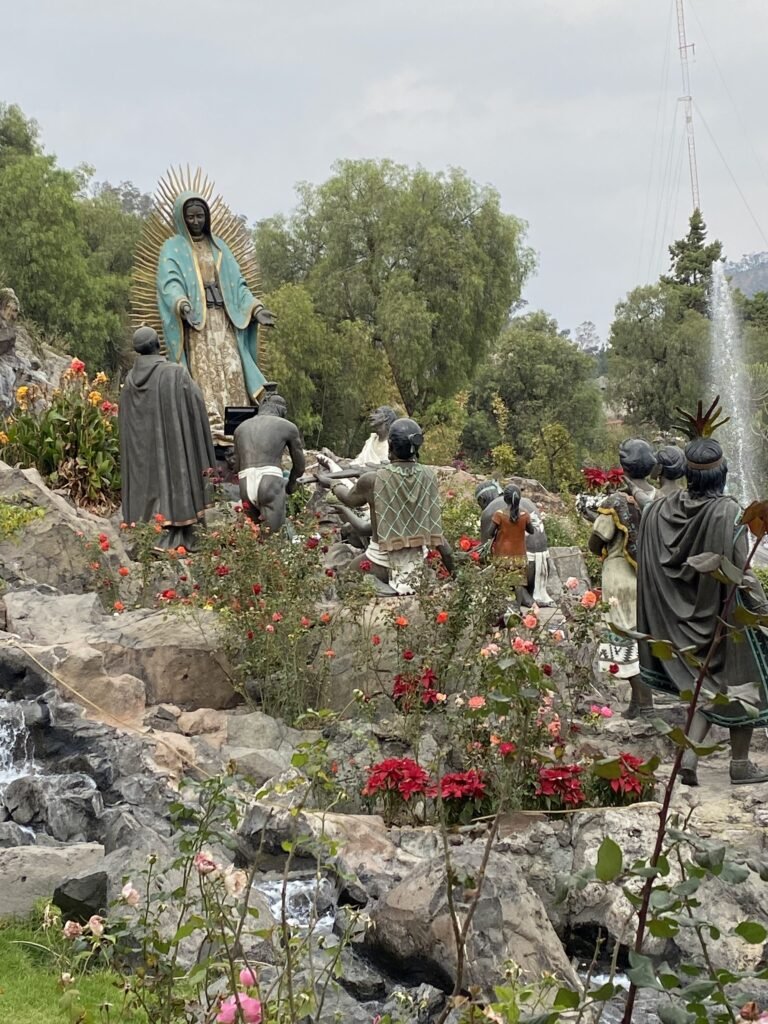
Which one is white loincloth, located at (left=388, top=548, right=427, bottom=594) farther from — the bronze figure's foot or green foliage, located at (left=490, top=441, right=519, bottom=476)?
green foliage, located at (left=490, top=441, right=519, bottom=476)

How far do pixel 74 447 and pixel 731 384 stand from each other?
27.3 metres

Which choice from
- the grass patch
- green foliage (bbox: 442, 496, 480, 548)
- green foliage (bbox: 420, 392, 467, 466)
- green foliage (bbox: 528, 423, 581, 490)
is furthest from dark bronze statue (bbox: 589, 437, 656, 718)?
A: green foliage (bbox: 528, 423, 581, 490)

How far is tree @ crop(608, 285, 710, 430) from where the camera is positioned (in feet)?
125

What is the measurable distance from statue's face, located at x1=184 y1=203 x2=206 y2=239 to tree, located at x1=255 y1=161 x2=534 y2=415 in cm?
1750

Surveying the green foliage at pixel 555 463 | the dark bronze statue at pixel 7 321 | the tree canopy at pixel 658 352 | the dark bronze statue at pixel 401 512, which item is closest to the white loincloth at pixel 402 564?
the dark bronze statue at pixel 401 512

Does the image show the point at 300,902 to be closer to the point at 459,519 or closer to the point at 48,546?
the point at 48,546

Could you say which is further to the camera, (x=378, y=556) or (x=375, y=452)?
(x=375, y=452)

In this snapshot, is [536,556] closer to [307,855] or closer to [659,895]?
[307,855]

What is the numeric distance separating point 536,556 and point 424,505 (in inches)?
83.5

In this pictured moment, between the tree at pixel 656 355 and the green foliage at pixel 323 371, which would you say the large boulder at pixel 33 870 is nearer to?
the green foliage at pixel 323 371

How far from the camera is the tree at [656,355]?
3816cm

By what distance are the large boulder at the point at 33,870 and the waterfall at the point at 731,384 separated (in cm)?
2428

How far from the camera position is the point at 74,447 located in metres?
13.4

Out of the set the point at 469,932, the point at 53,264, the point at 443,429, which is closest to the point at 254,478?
the point at 469,932
